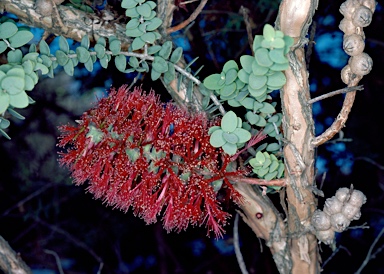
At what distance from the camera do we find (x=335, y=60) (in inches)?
44.3

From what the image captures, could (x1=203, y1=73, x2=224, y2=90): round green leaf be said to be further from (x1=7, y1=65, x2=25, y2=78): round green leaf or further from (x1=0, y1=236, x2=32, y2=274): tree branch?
(x1=0, y1=236, x2=32, y2=274): tree branch

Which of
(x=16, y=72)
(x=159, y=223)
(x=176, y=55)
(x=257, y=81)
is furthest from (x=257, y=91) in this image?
(x=159, y=223)

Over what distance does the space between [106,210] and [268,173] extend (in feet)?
2.35

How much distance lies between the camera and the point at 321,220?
589 mm

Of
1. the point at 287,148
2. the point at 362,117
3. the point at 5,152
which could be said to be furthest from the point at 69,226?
the point at 287,148

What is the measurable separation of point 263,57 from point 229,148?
0.35 ft

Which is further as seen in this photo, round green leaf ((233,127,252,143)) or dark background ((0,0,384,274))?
dark background ((0,0,384,274))

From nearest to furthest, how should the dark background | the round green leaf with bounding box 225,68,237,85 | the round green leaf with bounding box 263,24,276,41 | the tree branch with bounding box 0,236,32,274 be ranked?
the round green leaf with bounding box 263,24,276,41, the round green leaf with bounding box 225,68,237,85, the tree branch with bounding box 0,236,32,274, the dark background

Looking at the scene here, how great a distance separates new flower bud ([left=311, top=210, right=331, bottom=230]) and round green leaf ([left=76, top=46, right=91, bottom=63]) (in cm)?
30

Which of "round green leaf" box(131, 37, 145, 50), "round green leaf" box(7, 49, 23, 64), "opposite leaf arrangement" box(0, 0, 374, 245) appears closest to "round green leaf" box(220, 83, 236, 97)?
"opposite leaf arrangement" box(0, 0, 374, 245)

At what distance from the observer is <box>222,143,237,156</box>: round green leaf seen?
54cm

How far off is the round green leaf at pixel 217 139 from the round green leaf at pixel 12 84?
0.18 metres

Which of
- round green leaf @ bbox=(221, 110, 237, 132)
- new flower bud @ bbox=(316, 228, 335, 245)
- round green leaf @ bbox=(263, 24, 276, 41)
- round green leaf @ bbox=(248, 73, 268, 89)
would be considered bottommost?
new flower bud @ bbox=(316, 228, 335, 245)

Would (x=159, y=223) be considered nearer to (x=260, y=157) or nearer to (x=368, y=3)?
(x=260, y=157)
